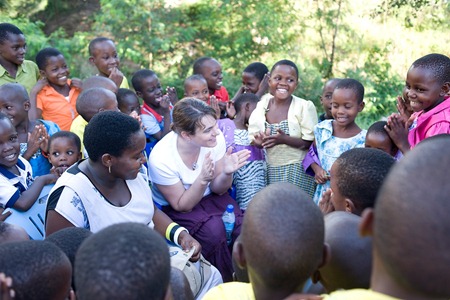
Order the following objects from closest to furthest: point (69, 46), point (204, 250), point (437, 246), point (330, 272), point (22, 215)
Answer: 1. point (437, 246)
2. point (330, 272)
3. point (22, 215)
4. point (204, 250)
5. point (69, 46)

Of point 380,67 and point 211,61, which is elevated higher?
point 211,61

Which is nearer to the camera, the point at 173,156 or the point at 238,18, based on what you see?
the point at 173,156

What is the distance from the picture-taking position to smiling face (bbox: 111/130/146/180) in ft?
9.27

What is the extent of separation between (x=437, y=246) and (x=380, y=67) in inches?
367

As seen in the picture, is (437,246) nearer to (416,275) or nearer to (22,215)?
(416,275)

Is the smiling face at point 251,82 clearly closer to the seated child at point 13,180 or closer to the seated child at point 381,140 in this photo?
the seated child at point 381,140

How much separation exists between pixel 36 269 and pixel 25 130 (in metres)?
2.54

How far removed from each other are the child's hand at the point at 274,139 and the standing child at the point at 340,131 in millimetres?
373

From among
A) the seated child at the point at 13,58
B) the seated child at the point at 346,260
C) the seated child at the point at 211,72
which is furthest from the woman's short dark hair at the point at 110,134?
the seated child at the point at 211,72

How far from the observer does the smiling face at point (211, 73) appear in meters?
5.71

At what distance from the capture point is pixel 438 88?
3.18m

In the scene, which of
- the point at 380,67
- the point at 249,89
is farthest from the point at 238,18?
the point at 249,89

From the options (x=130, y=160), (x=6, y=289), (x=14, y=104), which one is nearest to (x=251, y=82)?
(x=14, y=104)

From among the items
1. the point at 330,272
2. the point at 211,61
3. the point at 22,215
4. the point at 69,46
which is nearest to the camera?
the point at 330,272
